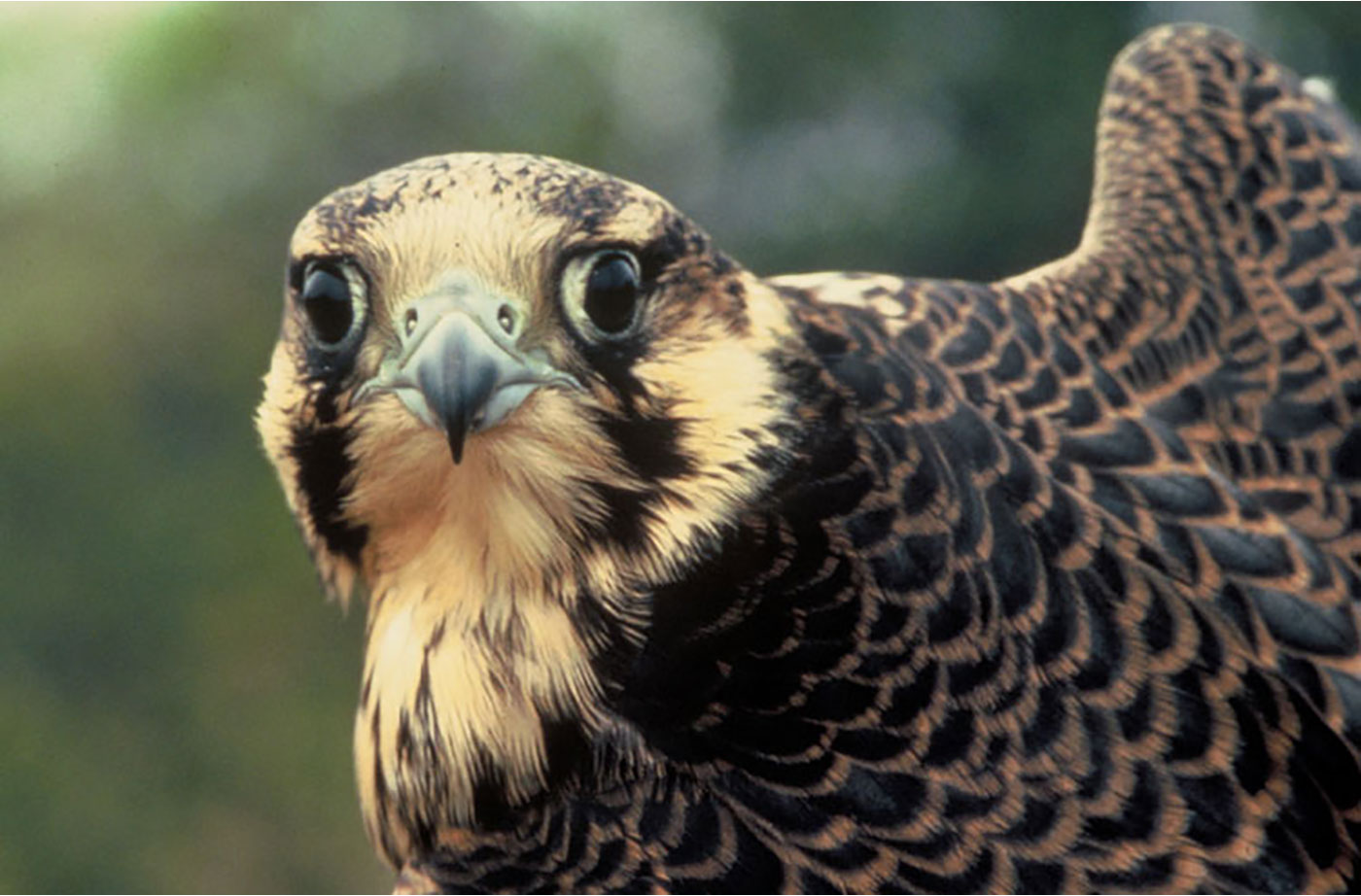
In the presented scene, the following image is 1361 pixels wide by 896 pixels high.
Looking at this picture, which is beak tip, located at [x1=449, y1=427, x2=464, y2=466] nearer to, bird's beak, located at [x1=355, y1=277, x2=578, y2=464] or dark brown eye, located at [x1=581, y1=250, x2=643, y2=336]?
bird's beak, located at [x1=355, y1=277, x2=578, y2=464]

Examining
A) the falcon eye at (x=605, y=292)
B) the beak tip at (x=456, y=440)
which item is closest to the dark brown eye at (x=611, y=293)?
the falcon eye at (x=605, y=292)

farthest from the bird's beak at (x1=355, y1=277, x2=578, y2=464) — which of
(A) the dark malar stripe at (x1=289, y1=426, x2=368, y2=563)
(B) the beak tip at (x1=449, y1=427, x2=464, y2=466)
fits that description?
(A) the dark malar stripe at (x1=289, y1=426, x2=368, y2=563)

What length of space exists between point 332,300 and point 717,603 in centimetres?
55

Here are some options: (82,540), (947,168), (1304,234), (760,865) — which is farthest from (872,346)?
(947,168)

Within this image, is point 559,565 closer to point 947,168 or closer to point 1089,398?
point 1089,398

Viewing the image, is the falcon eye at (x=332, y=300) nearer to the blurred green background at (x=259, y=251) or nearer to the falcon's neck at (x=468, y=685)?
the falcon's neck at (x=468, y=685)

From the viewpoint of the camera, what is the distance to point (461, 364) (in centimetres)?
158

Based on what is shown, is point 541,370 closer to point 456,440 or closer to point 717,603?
point 456,440

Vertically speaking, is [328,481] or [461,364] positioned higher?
[461,364]

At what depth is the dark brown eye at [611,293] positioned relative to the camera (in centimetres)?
171

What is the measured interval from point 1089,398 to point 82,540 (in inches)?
156

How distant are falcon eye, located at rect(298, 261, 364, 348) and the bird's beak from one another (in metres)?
0.08

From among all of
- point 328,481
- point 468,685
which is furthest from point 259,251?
point 468,685

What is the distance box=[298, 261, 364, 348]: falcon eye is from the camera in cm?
174
